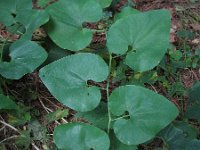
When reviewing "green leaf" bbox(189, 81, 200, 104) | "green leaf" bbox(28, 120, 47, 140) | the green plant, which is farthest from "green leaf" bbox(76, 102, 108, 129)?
"green leaf" bbox(189, 81, 200, 104)

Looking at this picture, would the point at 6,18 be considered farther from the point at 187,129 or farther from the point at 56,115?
the point at 187,129

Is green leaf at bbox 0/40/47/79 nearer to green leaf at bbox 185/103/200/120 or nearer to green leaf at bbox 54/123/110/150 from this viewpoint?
green leaf at bbox 54/123/110/150

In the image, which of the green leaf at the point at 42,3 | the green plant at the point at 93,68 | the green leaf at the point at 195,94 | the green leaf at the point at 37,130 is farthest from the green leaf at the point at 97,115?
the green leaf at the point at 42,3

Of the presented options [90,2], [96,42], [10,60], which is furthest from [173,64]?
[10,60]

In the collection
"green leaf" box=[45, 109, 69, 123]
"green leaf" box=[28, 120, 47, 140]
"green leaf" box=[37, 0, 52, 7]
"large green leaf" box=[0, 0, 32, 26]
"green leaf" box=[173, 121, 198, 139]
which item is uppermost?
"large green leaf" box=[0, 0, 32, 26]

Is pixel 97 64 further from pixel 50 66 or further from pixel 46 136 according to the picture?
pixel 46 136

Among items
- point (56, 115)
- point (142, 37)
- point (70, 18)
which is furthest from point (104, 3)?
point (56, 115)

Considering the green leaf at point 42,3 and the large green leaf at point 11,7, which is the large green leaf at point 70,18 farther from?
the green leaf at point 42,3
